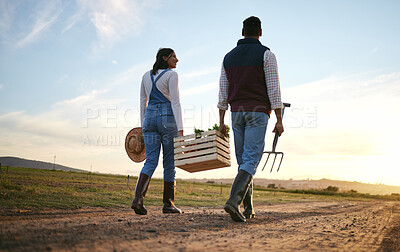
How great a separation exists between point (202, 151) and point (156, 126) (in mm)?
935

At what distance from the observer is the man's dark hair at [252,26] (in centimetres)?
530

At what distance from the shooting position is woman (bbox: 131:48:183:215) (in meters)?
5.90

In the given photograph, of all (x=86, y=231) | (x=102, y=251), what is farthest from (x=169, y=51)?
(x=102, y=251)

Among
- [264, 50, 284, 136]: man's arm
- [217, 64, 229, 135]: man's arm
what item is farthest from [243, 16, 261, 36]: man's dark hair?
[217, 64, 229, 135]: man's arm

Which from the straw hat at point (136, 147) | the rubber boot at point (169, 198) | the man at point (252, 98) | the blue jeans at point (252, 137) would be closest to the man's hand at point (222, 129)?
the man at point (252, 98)

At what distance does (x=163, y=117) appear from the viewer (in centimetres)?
591

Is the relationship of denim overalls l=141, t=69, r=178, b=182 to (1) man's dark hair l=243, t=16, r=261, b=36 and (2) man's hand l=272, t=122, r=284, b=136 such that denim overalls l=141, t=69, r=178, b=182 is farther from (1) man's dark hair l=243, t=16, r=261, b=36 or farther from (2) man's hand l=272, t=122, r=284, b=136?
(2) man's hand l=272, t=122, r=284, b=136

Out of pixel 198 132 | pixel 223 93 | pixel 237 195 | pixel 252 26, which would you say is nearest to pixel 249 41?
pixel 252 26

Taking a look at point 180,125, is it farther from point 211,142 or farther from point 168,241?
point 168,241

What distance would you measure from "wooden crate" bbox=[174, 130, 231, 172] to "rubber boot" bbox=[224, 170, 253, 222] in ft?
3.25

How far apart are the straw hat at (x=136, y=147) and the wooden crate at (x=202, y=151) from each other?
0.96 m

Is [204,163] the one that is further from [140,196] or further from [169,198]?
[140,196]

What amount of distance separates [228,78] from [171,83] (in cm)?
117

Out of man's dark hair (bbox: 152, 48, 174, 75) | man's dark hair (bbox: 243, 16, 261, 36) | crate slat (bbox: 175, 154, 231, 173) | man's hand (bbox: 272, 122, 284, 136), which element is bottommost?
crate slat (bbox: 175, 154, 231, 173)
